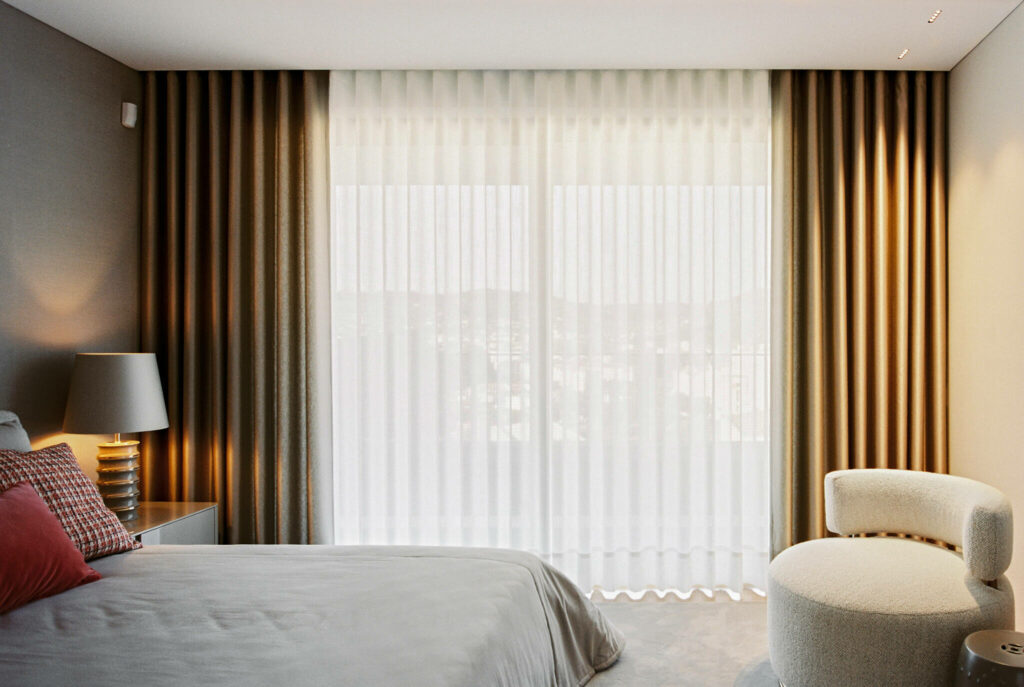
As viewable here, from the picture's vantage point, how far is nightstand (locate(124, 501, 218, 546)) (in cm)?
272

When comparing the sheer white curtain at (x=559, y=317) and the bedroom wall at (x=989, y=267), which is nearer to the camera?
the bedroom wall at (x=989, y=267)

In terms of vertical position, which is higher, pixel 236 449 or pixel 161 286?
pixel 161 286

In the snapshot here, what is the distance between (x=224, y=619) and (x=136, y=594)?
365 mm

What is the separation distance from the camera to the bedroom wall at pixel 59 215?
271cm

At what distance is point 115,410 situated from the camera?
2801mm

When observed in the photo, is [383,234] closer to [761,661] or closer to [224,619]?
[224,619]

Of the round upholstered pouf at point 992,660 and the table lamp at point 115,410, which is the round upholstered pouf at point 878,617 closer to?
the round upholstered pouf at point 992,660

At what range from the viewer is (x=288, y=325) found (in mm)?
3383

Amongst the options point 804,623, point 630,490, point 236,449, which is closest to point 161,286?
point 236,449

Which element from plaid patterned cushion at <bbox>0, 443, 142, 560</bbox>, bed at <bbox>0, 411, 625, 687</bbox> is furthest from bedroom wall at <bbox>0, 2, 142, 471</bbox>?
plaid patterned cushion at <bbox>0, 443, 142, 560</bbox>

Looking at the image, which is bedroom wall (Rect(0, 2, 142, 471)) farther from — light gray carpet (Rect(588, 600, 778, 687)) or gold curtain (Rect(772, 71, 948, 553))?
gold curtain (Rect(772, 71, 948, 553))

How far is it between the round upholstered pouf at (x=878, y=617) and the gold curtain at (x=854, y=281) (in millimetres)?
1008

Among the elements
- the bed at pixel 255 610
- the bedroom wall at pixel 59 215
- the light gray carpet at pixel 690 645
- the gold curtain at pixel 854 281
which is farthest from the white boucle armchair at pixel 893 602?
the bedroom wall at pixel 59 215

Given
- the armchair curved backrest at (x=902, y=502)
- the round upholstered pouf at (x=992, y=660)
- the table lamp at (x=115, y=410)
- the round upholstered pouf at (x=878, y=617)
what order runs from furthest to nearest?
1. the table lamp at (x=115, y=410)
2. the armchair curved backrest at (x=902, y=502)
3. the round upholstered pouf at (x=878, y=617)
4. the round upholstered pouf at (x=992, y=660)
